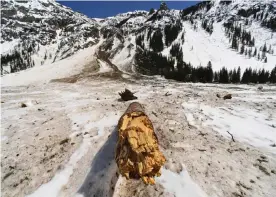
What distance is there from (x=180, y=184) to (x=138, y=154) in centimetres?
197

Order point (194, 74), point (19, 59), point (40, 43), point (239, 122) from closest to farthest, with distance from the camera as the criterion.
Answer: point (239, 122) < point (194, 74) < point (19, 59) < point (40, 43)

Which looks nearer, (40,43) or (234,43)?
(234,43)

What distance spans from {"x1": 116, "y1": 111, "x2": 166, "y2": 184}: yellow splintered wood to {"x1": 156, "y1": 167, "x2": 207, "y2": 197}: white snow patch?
34cm

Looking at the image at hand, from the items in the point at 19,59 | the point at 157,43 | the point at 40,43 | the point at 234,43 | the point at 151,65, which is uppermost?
the point at 234,43

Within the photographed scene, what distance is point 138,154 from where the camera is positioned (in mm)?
7367

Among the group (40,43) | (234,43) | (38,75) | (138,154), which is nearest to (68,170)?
(138,154)

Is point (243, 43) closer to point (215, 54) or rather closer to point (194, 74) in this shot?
point (215, 54)

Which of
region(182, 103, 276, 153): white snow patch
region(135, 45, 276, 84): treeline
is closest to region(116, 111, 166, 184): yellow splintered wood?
region(182, 103, 276, 153): white snow patch

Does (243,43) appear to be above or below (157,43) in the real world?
above

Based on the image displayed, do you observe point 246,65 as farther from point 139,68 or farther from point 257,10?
point 257,10

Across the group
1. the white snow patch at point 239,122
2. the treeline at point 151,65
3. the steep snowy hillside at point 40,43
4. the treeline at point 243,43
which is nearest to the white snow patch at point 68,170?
the white snow patch at point 239,122

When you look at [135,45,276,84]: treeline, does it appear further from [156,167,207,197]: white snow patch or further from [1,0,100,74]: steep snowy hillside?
[1,0,100,74]: steep snowy hillside

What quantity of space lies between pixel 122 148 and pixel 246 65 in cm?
10900

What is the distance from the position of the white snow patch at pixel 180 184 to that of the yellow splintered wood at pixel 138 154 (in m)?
0.34
